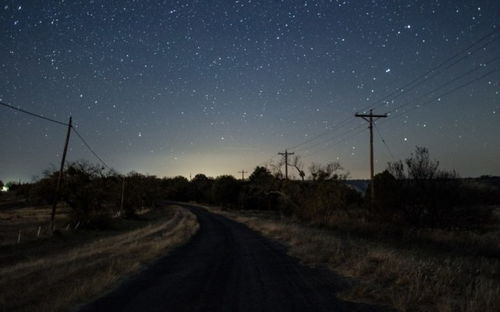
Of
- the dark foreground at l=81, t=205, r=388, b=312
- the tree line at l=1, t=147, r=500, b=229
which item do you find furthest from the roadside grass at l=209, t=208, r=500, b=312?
the tree line at l=1, t=147, r=500, b=229

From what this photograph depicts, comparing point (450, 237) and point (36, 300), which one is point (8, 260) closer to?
point (36, 300)

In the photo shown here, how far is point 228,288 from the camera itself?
33.1 feet

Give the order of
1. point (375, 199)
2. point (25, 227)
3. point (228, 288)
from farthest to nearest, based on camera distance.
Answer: point (25, 227) → point (375, 199) → point (228, 288)

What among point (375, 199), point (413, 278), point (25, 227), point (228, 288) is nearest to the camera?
point (413, 278)

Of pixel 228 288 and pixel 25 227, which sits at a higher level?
pixel 228 288

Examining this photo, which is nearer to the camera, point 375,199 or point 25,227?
point 375,199

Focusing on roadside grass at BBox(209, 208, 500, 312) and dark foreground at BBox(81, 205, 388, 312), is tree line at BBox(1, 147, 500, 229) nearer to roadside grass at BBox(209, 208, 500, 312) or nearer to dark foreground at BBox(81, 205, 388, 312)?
roadside grass at BBox(209, 208, 500, 312)

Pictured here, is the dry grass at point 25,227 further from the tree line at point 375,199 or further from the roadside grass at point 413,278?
the roadside grass at point 413,278

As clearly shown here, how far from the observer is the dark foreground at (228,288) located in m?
8.24

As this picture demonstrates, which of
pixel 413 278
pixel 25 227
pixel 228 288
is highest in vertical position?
pixel 413 278

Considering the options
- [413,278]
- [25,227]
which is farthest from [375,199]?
[25,227]

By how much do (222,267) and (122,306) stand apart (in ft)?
19.3

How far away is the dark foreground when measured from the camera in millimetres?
8242

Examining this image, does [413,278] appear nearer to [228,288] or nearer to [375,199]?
[228,288]
